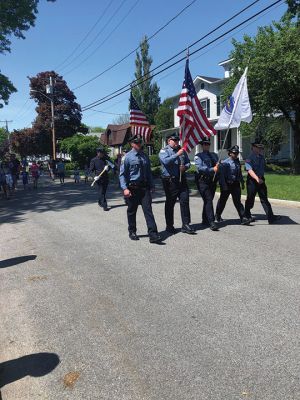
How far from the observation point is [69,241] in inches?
331

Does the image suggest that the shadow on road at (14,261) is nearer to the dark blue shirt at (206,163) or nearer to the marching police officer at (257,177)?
the dark blue shirt at (206,163)

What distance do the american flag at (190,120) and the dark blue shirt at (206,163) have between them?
0.49m

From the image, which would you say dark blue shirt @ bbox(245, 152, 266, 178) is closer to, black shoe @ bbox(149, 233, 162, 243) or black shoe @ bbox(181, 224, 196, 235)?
black shoe @ bbox(181, 224, 196, 235)

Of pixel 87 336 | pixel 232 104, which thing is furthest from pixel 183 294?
pixel 232 104

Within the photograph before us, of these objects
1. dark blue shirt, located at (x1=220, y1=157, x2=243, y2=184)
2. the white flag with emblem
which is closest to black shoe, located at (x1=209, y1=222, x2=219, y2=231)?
dark blue shirt, located at (x1=220, y1=157, x2=243, y2=184)

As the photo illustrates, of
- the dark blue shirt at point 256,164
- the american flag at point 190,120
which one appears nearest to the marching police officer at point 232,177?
the dark blue shirt at point 256,164

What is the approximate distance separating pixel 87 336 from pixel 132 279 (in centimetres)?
172

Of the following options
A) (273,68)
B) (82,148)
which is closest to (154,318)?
(273,68)

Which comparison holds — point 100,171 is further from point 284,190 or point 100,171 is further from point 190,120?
point 284,190

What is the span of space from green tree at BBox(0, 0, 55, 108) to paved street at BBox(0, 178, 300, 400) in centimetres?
1830

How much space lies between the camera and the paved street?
317 cm

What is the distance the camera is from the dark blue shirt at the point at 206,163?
845 centimetres

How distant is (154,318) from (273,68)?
21.7 m

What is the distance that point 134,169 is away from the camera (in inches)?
307
